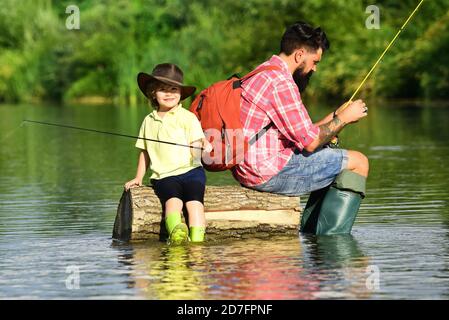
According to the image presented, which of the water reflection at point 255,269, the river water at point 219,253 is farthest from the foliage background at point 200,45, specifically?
the water reflection at point 255,269

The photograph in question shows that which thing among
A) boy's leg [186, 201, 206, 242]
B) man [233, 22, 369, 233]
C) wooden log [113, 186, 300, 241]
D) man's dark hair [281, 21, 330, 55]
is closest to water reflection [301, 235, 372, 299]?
wooden log [113, 186, 300, 241]

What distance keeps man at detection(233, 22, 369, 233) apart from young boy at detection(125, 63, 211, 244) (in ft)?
1.09

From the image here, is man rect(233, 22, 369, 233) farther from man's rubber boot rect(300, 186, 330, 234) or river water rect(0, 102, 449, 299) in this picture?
river water rect(0, 102, 449, 299)

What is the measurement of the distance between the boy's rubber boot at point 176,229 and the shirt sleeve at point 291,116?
87 centimetres

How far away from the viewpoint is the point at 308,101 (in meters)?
42.1

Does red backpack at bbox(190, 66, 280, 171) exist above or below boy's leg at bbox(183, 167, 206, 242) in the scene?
above

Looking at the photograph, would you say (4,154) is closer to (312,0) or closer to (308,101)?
(308,101)

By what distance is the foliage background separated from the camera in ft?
133

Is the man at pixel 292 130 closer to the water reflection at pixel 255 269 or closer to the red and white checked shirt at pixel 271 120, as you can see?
the red and white checked shirt at pixel 271 120

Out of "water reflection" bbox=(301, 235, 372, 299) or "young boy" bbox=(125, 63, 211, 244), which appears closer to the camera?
"water reflection" bbox=(301, 235, 372, 299)

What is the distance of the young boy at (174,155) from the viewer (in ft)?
30.4

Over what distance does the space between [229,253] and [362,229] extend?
1556 mm

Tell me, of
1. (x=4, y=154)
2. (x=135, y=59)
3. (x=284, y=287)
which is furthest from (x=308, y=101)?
(x=284, y=287)
